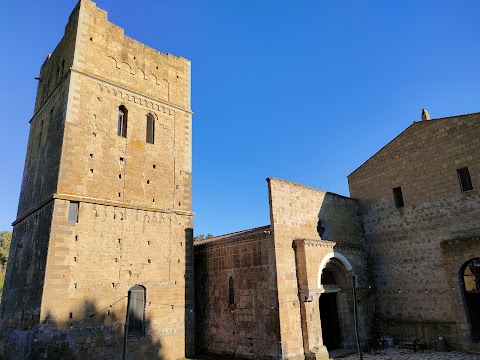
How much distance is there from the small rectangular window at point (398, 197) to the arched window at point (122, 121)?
14.2 meters

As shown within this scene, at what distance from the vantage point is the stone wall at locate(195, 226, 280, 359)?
46.8 ft

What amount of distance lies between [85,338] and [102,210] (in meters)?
4.94

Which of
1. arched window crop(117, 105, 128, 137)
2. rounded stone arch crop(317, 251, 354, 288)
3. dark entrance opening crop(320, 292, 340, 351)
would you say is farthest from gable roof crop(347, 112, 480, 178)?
arched window crop(117, 105, 128, 137)

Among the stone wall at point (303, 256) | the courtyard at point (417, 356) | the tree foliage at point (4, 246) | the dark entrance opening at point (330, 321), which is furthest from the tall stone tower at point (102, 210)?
the tree foliage at point (4, 246)

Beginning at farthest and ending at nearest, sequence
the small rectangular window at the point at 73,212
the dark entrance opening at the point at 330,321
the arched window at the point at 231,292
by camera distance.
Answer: the dark entrance opening at the point at 330,321
the arched window at the point at 231,292
the small rectangular window at the point at 73,212

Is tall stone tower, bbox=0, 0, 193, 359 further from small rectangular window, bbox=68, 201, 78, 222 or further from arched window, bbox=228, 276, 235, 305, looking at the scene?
arched window, bbox=228, 276, 235, 305

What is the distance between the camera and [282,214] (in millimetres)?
15180

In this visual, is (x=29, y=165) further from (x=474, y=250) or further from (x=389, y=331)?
(x=474, y=250)

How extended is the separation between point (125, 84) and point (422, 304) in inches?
704

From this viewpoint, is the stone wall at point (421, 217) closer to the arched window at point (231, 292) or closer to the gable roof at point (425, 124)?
the gable roof at point (425, 124)

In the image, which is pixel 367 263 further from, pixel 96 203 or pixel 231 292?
pixel 96 203

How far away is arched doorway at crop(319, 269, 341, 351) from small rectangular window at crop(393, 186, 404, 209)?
529cm

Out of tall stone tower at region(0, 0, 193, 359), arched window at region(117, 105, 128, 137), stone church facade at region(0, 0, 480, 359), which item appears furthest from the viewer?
arched window at region(117, 105, 128, 137)

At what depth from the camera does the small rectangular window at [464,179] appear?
638 inches
